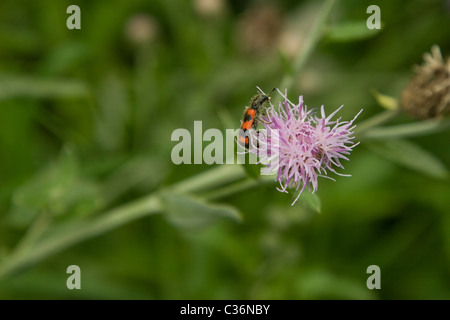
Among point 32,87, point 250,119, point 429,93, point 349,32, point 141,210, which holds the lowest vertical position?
point 141,210

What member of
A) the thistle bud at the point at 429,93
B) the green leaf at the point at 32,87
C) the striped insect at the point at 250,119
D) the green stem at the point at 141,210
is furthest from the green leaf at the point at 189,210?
the green leaf at the point at 32,87

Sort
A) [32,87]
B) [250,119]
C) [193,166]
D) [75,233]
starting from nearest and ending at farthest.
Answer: [250,119], [75,233], [32,87], [193,166]

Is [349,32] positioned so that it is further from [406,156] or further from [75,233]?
[75,233]

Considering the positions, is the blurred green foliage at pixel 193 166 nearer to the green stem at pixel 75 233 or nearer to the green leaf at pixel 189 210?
the green stem at pixel 75 233

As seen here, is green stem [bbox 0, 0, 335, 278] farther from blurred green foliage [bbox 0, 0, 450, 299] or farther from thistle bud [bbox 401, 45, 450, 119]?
thistle bud [bbox 401, 45, 450, 119]

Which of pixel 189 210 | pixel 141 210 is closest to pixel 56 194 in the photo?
pixel 141 210

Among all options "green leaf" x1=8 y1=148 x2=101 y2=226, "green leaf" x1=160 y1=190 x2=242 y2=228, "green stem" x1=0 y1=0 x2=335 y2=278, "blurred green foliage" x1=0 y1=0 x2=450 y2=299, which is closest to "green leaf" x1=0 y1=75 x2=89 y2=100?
"blurred green foliage" x1=0 y1=0 x2=450 y2=299
